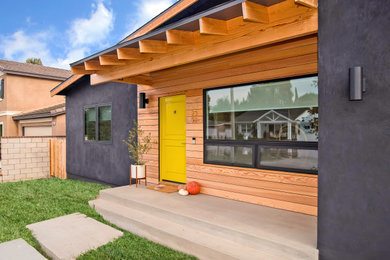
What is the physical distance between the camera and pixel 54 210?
508 cm

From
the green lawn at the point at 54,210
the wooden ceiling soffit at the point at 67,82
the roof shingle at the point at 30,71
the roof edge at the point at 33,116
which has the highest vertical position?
the roof shingle at the point at 30,71

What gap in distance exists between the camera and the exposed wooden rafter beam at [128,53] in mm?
4160

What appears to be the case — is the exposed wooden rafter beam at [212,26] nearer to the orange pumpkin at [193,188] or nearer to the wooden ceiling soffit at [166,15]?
the wooden ceiling soffit at [166,15]

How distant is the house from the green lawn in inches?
60.0

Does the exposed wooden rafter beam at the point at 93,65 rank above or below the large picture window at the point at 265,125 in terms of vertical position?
above

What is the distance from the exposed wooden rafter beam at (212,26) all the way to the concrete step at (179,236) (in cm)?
237

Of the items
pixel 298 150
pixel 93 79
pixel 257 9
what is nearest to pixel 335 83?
pixel 257 9

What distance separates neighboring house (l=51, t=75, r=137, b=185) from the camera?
6.74 meters

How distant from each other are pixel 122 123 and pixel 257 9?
486 cm

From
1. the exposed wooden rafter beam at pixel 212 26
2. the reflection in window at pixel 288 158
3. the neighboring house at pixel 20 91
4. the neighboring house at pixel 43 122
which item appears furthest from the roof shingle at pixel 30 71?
the reflection in window at pixel 288 158

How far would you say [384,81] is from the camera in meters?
2.22

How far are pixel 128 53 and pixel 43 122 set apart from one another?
9633 millimetres

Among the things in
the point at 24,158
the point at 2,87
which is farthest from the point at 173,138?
the point at 2,87

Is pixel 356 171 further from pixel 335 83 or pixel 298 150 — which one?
pixel 298 150
